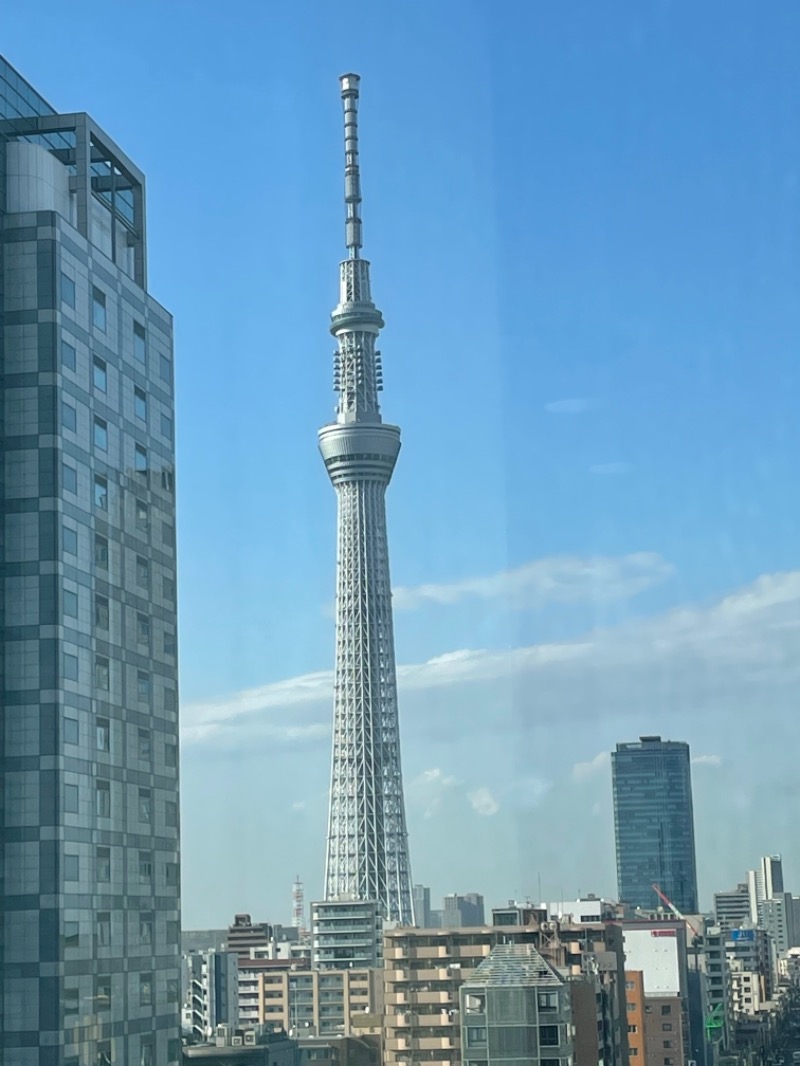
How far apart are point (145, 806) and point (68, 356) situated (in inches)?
82.6

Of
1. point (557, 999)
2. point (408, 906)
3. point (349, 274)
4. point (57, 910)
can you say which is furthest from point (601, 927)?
point (349, 274)

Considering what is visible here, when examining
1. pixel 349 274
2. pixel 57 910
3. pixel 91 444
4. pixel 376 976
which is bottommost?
pixel 376 976

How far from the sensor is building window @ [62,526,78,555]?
6.30m

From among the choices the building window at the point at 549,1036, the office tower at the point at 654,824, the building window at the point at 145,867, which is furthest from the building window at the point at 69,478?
the office tower at the point at 654,824

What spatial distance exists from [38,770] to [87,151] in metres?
2.81

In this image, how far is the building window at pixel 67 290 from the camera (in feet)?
21.5

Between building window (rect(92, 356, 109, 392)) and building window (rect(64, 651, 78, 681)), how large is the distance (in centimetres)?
132

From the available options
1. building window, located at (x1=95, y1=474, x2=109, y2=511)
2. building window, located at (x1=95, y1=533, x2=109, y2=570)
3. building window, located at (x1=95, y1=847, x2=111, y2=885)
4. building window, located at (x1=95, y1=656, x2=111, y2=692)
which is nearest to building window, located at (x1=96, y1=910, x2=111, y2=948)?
building window, located at (x1=95, y1=847, x2=111, y2=885)

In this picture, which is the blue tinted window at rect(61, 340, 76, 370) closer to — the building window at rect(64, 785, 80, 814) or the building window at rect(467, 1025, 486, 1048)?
the building window at rect(64, 785, 80, 814)

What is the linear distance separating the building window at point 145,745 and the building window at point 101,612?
1.96 feet

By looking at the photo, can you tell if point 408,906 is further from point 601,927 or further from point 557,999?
point 557,999

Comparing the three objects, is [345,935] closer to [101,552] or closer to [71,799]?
[101,552]

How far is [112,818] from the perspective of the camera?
21.3 ft

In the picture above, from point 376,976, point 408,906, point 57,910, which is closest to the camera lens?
point 57,910
